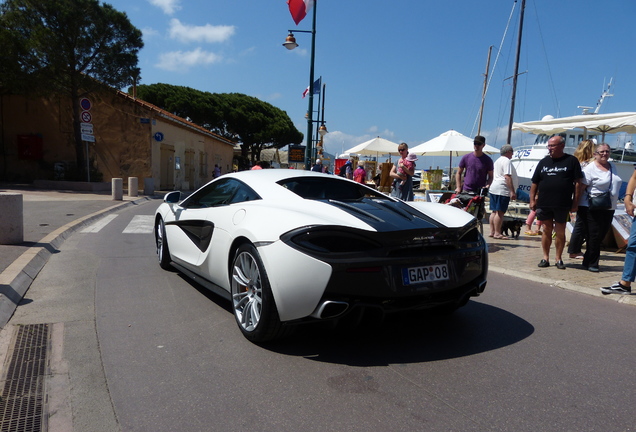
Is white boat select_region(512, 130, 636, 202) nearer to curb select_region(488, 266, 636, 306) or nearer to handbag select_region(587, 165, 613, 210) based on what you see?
handbag select_region(587, 165, 613, 210)

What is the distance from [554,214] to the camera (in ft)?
20.5

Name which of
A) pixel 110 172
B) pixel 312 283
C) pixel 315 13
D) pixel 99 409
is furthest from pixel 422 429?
pixel 110 172

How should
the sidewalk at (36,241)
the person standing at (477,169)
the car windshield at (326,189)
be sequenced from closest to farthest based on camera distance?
the car windshield at (326,189), the sidewalk at (36,241), the person standing at (477,169)

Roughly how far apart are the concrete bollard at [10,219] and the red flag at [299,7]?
1176 centimetres

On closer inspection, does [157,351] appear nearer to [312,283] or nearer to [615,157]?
[312,283]

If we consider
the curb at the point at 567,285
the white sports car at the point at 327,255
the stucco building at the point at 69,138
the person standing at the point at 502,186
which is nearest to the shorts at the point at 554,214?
the curb at the point at 567,285

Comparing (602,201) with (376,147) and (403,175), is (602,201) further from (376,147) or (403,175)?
(376,147)

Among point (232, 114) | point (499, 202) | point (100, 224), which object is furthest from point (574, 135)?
point (232, 114)

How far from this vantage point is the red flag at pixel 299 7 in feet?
52.5

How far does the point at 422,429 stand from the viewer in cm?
240

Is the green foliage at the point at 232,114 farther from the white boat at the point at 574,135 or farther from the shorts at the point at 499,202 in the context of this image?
the shorts at the point at 499,202

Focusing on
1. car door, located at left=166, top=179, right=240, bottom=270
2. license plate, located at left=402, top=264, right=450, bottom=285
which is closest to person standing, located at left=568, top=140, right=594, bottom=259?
license plate, located at left=402, top=264, right=450, bottom=285

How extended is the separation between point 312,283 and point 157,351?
1285mm

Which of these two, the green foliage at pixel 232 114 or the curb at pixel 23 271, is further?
the green foliage at pixel 232 114
